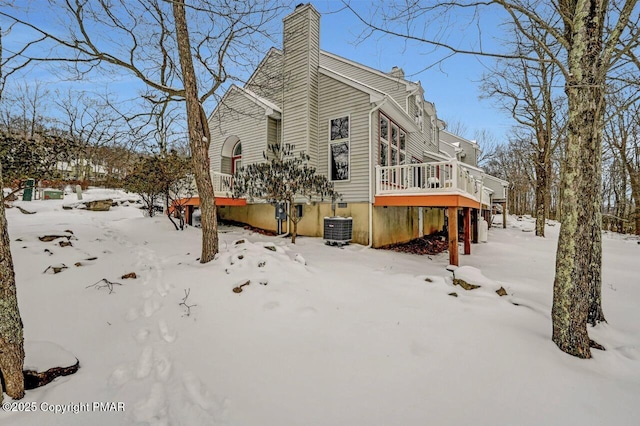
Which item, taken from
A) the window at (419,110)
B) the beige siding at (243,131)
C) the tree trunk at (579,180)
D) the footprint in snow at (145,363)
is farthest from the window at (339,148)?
the footprint in snow at (145,363)

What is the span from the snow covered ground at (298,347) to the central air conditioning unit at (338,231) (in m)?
2.87

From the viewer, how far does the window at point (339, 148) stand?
9148 mm

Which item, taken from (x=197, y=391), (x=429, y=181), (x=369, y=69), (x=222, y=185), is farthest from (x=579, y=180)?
(x=369, y=69)

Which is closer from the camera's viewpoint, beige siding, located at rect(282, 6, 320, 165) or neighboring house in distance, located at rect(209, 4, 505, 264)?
neighboring house in distance, located at rect(209, 4, 505, 264)

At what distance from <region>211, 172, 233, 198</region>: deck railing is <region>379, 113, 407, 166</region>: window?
5328mm

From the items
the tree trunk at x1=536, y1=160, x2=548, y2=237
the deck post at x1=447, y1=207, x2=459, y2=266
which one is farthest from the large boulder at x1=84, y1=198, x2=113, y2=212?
the tree trunk at x1=536, y1=160, x2=548, y2=237

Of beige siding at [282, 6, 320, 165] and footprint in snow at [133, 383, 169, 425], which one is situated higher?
beige siding at [282, 6, 320, 165]

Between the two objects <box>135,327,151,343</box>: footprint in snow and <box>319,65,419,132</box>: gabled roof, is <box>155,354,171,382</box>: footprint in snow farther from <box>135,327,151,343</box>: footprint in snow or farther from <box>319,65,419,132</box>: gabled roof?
<box>319,65,419,132</box>: gabled roof

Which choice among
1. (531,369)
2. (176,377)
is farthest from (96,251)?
(531,369)

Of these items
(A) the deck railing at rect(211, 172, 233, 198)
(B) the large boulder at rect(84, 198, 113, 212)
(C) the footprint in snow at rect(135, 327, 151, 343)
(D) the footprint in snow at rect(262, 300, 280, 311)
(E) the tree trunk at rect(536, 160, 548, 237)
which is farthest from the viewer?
(E) the tree trunk at rect(536, 160, 548, 237)

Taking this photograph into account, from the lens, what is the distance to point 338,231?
26.1 ft

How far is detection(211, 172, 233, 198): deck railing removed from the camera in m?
9.80

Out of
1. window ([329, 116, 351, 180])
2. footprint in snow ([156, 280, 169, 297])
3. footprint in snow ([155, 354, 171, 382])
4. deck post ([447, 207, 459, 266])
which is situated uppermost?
window ([329, 116, 351, 180])

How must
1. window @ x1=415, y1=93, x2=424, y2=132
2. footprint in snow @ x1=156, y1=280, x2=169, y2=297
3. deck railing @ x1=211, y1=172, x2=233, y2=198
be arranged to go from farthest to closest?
1. window @ x1=415, y1=93, x2=424, y2=132
2. deck railing @ x1=211, y1=172, x2=233, y2=198
3. footprint in snow @ x1=156, y1=280, x2=169, y2=297
